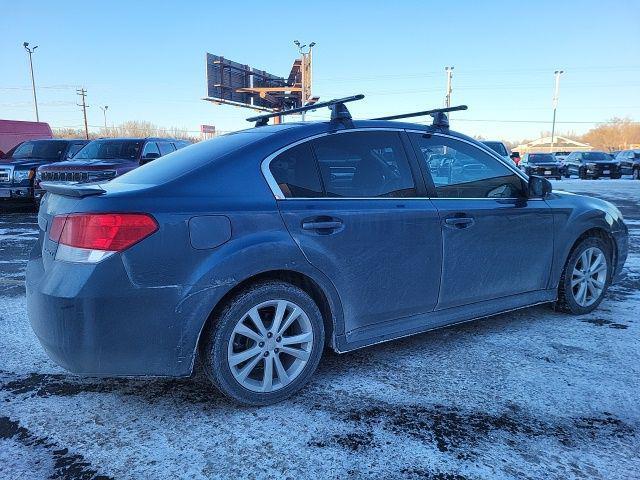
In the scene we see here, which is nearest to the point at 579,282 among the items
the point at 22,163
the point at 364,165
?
the point at 364,165

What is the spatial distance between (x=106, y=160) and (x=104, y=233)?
29.5 feet

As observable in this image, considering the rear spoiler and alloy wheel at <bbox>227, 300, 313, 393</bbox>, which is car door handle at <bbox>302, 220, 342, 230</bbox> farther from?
the rear spoiler

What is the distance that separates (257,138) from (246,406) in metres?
1.55

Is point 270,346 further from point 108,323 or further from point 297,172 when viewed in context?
point 297,172

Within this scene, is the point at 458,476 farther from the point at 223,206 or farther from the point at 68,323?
the point at 68,323

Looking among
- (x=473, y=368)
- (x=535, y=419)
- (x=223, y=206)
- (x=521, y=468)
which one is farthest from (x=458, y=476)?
(x=223, y=206)

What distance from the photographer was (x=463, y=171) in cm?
361

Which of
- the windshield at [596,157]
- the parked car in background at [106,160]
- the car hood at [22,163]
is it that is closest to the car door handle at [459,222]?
the parked car in background at [106,160]

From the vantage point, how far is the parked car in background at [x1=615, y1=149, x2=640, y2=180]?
28.5 meters

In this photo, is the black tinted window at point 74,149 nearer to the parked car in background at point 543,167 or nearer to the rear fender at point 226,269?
the rear fender at point 226,269

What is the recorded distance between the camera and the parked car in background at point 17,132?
61.1 feet

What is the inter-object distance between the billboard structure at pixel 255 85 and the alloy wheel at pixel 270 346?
25.2m

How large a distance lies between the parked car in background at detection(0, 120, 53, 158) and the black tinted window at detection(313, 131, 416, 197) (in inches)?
744

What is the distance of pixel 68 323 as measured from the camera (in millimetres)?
2377
